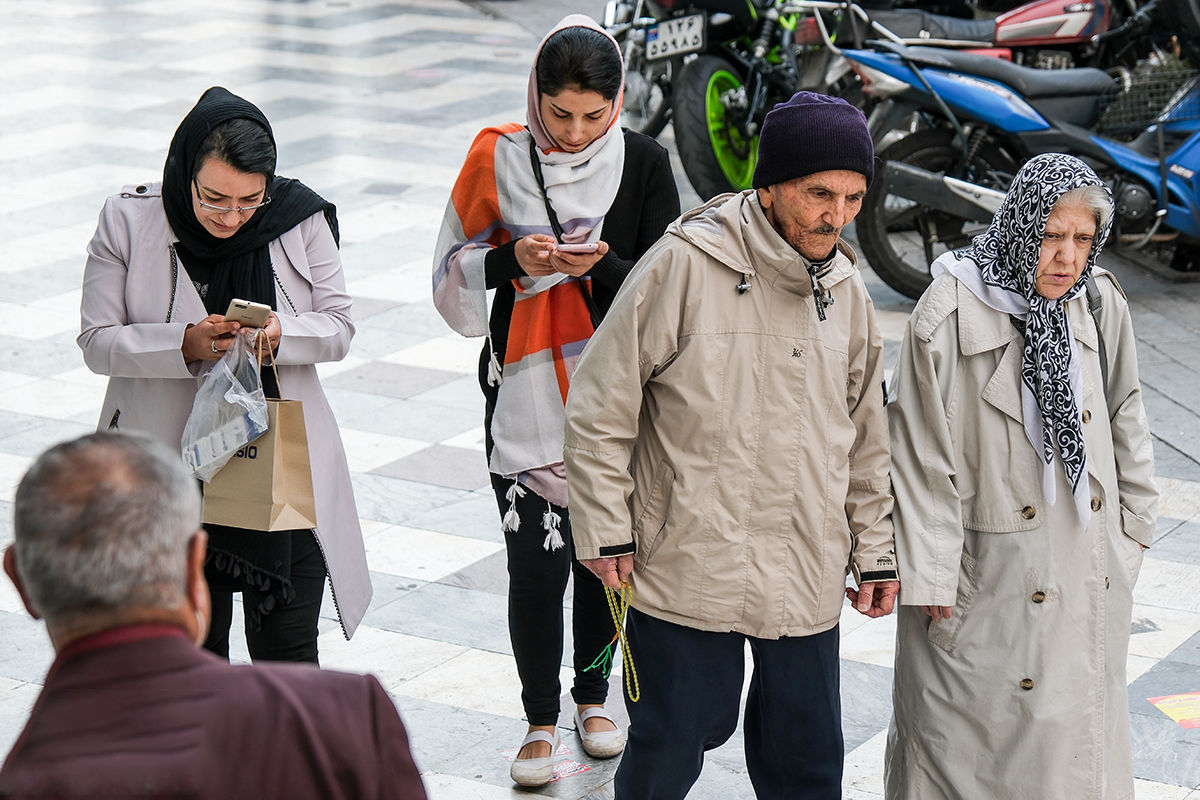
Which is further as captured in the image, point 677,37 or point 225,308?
point 677,37

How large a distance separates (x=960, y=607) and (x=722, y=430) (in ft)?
1.94

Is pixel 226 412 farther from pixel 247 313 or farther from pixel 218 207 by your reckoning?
pixel 218 207

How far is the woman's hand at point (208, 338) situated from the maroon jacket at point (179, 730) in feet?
4.91

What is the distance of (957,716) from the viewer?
2.98 metres

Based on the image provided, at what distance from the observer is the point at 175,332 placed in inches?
120

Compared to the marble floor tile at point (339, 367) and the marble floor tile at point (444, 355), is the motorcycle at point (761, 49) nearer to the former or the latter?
the marble floor tile at point (444, 355)

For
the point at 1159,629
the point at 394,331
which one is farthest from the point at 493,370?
the point at 394,331

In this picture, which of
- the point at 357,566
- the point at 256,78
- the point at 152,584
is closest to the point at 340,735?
the point at 152,584

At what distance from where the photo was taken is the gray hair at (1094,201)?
113 inches

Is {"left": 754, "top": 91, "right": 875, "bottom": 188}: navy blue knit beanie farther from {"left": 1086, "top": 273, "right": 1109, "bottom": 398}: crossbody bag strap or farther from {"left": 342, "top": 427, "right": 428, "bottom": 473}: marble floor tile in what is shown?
{"left": 342, "top": 427, "right": 428, "bottom": 473}: marble floor tile

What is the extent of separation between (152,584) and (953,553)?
1733 mm

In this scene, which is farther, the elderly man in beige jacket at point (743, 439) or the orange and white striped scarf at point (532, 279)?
the orange and white striped scarf at point (532, 279)

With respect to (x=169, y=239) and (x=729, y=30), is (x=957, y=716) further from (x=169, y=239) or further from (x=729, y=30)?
(x=729, y=30)

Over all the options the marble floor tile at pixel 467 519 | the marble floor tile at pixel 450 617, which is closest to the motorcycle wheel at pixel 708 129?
the marble floor tile at pixel 467 519
